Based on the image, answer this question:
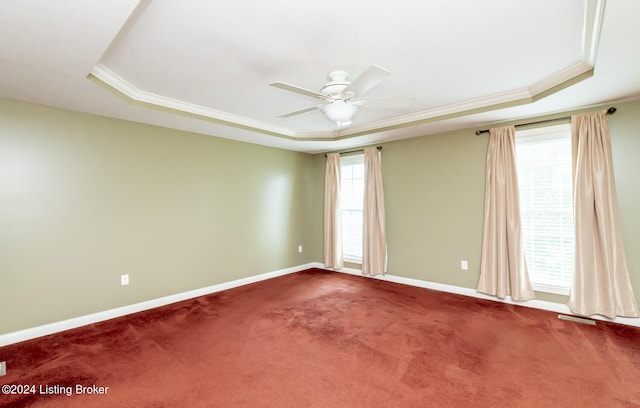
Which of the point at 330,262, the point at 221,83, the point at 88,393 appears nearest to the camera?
the point at 88,393

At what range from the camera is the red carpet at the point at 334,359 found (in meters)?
1.95

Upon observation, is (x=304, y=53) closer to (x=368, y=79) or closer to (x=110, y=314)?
(x=368, y=79)

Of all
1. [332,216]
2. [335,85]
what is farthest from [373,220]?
[335,85]

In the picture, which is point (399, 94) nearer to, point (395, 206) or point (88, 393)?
point (395, 206)

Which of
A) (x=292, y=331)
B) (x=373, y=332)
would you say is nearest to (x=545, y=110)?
(x=373, y=332)

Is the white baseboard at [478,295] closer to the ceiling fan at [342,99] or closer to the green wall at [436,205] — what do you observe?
the green wall at [436,205]

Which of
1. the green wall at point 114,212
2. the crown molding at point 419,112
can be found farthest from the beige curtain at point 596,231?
the green wall at point 114,212

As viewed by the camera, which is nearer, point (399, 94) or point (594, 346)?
Result: point (594, 346)

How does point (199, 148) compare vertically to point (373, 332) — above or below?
above

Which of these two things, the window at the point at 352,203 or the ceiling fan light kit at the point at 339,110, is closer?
the ceiling fan light kit at the point at 339,110

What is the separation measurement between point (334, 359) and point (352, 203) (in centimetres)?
334

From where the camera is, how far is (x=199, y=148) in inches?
165

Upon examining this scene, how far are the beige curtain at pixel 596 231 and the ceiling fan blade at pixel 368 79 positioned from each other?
8.80 ft

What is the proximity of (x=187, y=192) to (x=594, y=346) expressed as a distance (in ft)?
15.8
